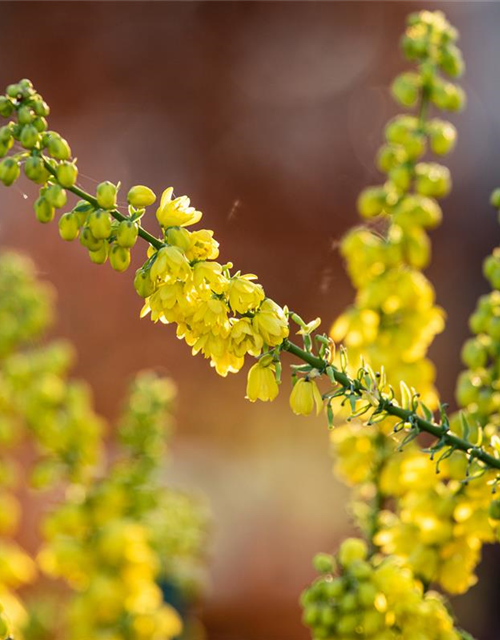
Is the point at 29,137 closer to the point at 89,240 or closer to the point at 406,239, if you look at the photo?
the point at 89,240

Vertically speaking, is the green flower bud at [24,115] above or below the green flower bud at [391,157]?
A: below

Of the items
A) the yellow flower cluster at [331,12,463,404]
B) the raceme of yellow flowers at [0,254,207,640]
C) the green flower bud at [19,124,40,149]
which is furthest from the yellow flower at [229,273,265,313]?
the raceme of yellow flowers at [0,254,207,640]

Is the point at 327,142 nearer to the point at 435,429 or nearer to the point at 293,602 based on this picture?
the point at 293,602

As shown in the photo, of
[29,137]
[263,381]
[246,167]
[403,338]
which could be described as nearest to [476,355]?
[403,338]

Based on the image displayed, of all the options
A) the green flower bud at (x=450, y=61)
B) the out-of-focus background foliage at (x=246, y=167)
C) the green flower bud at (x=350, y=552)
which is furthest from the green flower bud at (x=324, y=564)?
the out-of-focus background foliage at (x=246, y=167)

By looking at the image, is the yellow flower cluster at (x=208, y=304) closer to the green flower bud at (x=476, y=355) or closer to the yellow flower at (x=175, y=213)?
the yellow flower at (x=175, y=213)

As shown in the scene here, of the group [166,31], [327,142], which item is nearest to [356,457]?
[327,142]

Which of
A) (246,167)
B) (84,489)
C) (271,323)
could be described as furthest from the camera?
(246,167)
